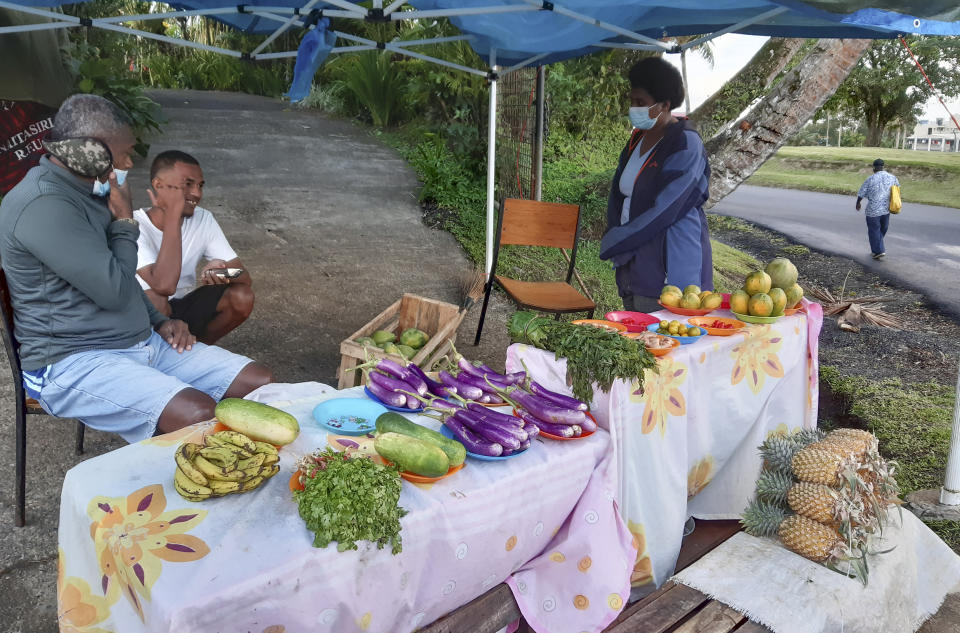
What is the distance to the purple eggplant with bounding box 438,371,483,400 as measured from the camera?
230 centimetres

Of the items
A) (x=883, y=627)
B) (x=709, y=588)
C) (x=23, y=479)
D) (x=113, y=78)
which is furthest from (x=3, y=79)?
(x=883, y=627)

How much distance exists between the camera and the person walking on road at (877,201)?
12.7 meters

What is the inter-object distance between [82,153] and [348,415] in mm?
1388

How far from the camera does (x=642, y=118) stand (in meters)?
3.92

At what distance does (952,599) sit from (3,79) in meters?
8.99

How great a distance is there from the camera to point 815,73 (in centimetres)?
678

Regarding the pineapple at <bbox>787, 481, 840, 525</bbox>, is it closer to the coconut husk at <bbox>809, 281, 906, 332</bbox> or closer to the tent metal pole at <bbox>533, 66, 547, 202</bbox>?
the tent metal pole at <bbox>533, 66, 547, 202</bbox>

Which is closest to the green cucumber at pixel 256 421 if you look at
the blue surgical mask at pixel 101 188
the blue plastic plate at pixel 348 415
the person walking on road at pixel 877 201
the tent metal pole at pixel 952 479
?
the blue plastic plate at pixel 348 415

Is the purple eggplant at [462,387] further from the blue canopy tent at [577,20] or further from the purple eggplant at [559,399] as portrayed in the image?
the blue canopy tent at [577,20]

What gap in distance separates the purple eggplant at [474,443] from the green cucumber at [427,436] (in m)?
0.04

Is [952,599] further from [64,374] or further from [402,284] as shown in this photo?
[402,284]

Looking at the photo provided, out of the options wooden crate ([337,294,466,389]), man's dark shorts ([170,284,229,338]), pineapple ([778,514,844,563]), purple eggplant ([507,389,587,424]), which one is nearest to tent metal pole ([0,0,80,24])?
man's dark shorts ([170,284,229,338])

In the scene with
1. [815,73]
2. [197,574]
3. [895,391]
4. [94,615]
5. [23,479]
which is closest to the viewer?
[197,574]

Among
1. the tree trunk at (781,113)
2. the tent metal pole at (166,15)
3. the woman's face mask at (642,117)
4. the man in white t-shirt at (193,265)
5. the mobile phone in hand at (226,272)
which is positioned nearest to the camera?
the man in white t-shirt at (193,265)
